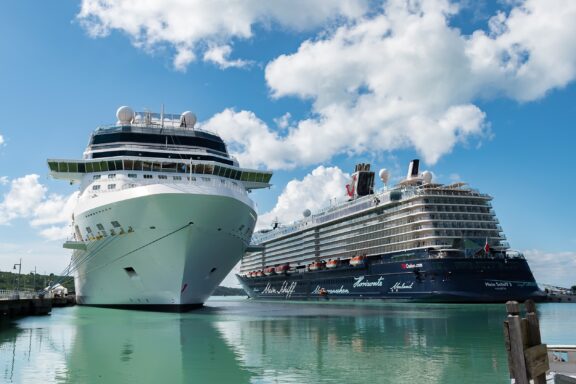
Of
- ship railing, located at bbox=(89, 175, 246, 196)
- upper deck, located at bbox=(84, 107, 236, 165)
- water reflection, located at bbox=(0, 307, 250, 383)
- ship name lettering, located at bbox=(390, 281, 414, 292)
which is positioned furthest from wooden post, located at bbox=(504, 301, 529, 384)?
ship name lettering, located at bbox=(390, 281, 414, 292)

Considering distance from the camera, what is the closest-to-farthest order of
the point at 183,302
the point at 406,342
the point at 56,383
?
the point at 56,383
the point at 406,342
the point at 183,302

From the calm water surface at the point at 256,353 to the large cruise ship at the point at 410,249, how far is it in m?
18.0

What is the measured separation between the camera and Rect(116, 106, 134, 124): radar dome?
160ft

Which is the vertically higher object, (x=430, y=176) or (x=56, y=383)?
(x=430, y=176)

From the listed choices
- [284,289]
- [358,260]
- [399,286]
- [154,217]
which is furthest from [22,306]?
[284,289]

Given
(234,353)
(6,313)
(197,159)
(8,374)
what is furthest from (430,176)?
(8,374)

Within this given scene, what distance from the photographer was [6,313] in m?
38.2

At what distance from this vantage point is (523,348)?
7.18m

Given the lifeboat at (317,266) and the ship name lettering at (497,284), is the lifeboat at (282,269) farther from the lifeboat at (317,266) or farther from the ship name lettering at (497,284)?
the ship name lettering at (497,284)

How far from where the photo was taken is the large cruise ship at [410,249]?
196ft

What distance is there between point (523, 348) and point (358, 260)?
67.5 metres

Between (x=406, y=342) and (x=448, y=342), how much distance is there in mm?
1735

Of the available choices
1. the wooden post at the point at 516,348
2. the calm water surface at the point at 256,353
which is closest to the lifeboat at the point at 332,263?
the calm water surface at the point at 256,353

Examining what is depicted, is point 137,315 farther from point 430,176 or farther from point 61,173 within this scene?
point 430,176
